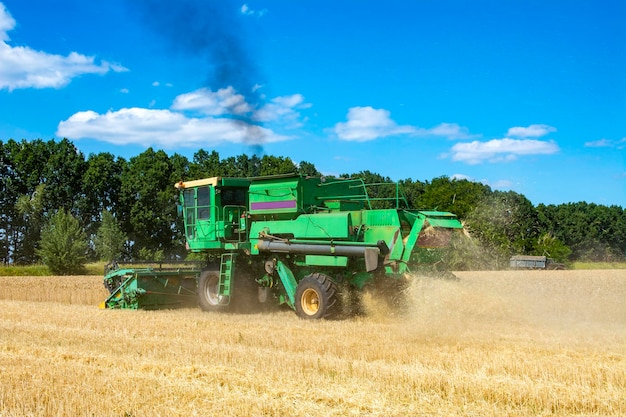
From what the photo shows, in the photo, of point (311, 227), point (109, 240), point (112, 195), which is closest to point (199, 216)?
point (311, 227)

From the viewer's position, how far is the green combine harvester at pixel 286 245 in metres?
11.7

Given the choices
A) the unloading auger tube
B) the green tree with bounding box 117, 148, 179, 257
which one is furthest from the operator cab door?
the green tree with bounding box 117, 148, 179, 257

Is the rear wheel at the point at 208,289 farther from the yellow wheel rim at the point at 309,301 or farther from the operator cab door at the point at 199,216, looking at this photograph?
the yellow wheel rim at the point at 309,301

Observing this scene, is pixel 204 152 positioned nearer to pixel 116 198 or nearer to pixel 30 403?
pixel 116 198

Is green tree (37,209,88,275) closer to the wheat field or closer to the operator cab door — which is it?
the operator cab door

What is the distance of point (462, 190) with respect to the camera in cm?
4656

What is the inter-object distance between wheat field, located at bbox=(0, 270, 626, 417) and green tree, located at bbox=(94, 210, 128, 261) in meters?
30.6

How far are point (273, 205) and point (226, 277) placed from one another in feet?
7.27

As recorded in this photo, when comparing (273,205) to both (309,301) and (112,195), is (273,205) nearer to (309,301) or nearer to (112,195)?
(309,301)

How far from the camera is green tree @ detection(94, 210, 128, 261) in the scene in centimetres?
4356

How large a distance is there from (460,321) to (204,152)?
43536 millimetres

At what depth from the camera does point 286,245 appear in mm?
13016

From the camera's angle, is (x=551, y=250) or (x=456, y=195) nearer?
(x=456, y=195)

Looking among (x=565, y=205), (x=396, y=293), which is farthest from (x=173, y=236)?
(x=565, y=205)
